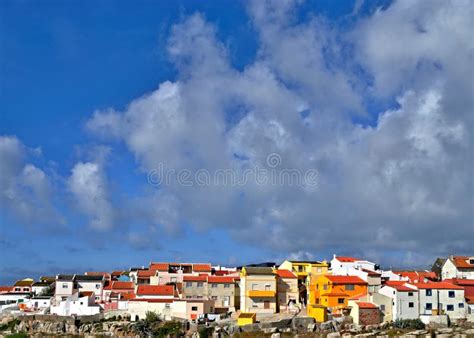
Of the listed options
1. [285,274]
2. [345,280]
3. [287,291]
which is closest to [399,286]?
[345,280]

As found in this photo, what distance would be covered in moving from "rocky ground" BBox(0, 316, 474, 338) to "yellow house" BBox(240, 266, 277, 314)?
143 inches

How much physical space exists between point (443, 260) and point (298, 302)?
18230 millimetres

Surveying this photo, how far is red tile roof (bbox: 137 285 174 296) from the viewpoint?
60.4m

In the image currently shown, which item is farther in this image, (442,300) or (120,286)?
(120,286)

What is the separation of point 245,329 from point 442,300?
1605cm

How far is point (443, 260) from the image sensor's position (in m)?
68.9

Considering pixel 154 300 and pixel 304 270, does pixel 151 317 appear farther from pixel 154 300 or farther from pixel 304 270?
pixel 304 270

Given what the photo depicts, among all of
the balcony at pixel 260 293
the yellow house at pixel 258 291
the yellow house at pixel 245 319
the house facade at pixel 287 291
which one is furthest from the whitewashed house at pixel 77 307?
the house facade at pixel 287 291

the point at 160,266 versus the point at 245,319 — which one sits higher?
the point at 160,266

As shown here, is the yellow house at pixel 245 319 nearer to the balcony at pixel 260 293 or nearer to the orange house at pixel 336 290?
the balcony at pixel 260 293

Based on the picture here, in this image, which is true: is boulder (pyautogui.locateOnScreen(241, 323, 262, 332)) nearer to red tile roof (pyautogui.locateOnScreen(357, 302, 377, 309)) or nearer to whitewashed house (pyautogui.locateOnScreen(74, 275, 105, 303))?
red tile roof (pyautogui.locateOnScreen(357, 302, 377, 309))

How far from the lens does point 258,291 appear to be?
194 feet

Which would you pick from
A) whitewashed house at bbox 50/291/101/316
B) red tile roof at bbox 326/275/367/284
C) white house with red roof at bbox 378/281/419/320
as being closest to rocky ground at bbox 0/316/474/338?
white house with red roof at bbox 378/281/419/320

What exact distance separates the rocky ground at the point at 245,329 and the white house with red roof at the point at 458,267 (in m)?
14.9
